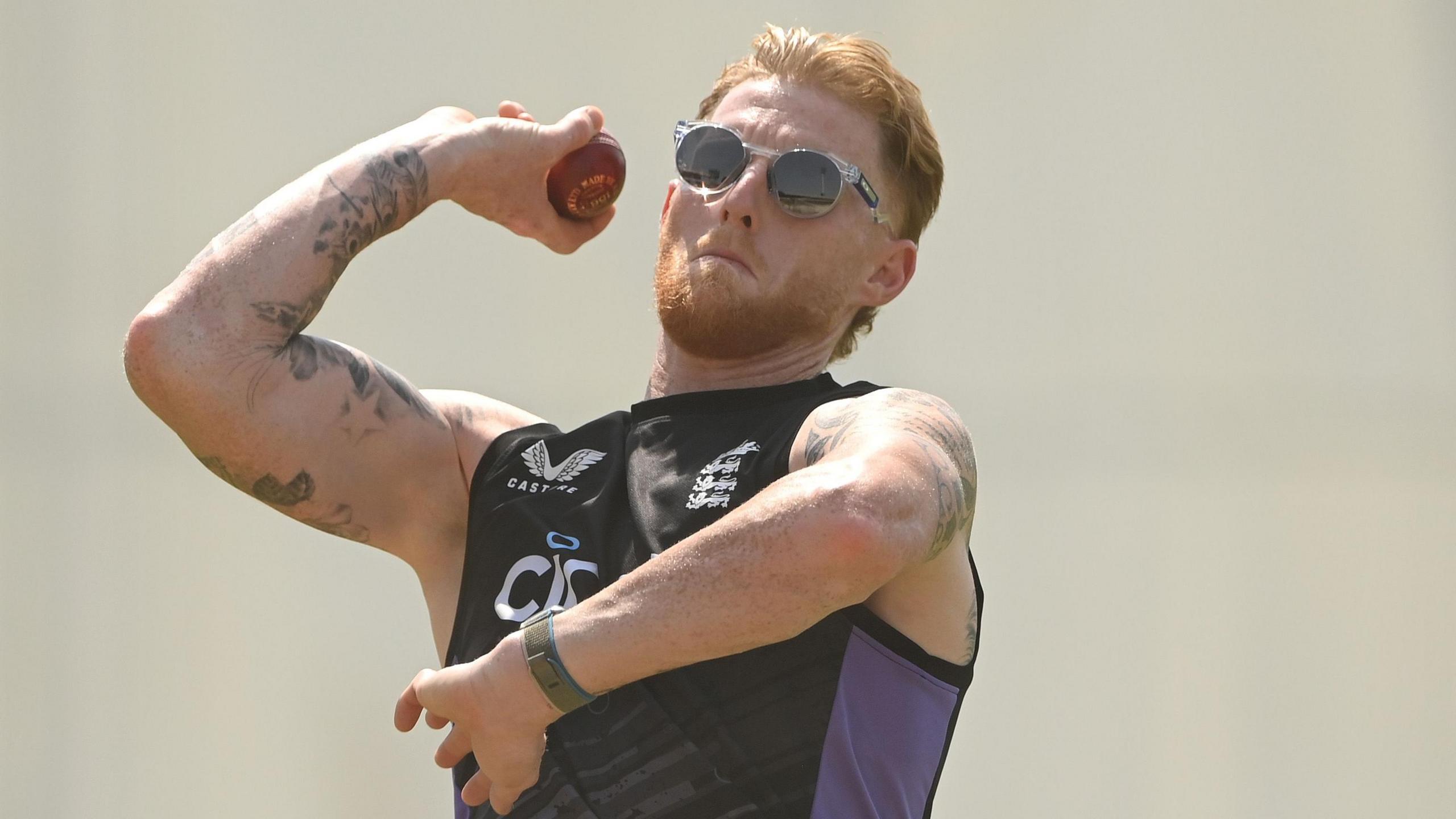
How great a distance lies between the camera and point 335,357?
263 cm

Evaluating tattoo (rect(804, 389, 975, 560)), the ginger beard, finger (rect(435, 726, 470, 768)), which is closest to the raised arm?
the ginger beard

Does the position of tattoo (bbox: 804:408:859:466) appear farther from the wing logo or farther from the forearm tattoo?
the forearm tattoo

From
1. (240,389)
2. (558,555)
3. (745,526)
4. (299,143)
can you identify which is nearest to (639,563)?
(558,555)

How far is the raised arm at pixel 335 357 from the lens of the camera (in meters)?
2.42

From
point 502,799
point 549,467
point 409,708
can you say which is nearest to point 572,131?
point 549,467

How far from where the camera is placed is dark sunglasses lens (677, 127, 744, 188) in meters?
2.72

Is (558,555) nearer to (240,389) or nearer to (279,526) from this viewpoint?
(240,389)

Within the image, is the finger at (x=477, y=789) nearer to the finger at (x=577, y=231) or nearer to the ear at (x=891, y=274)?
the finger at (x=577, y=231)

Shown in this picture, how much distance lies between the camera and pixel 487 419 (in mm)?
2771

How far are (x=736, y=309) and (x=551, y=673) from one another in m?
0.99

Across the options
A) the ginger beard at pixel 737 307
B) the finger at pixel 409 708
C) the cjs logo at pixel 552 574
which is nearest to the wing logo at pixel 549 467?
the cjs logo at pixel 552 574

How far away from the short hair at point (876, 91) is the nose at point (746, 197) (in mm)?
294

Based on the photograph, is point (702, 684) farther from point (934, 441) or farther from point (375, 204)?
point (375, 204)

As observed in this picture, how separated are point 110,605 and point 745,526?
12.7 feet
